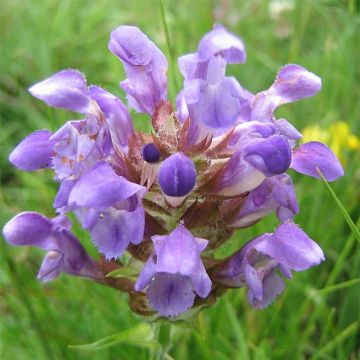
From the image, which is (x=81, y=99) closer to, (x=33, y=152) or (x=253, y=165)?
(x=33, y=152)

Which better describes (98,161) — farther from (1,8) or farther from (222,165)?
(1,8)

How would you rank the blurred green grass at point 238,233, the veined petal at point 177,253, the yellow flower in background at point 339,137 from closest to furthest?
the veined petal at point 177,253 < the blurred green grass at point 238,233 < the yellow flower in background at point 339,137

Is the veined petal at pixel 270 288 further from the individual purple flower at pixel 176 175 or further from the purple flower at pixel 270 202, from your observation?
the individual purple flower at pixel 176 175

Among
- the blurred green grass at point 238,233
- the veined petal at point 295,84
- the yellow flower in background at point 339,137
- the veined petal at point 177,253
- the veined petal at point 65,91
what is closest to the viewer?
the veined petal at point 177,253

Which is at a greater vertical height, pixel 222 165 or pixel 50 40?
pixel 222 165

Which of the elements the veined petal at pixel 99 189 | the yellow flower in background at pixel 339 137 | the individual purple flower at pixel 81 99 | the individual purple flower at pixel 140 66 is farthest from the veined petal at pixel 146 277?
the yellow flower in background at pixel 339 137

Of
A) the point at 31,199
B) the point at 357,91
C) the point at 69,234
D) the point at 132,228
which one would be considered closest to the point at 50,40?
the point at 31,199

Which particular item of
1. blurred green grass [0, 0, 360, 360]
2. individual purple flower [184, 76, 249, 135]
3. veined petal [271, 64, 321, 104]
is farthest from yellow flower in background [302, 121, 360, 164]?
individual purple flower [184, 76, 249, 135]
